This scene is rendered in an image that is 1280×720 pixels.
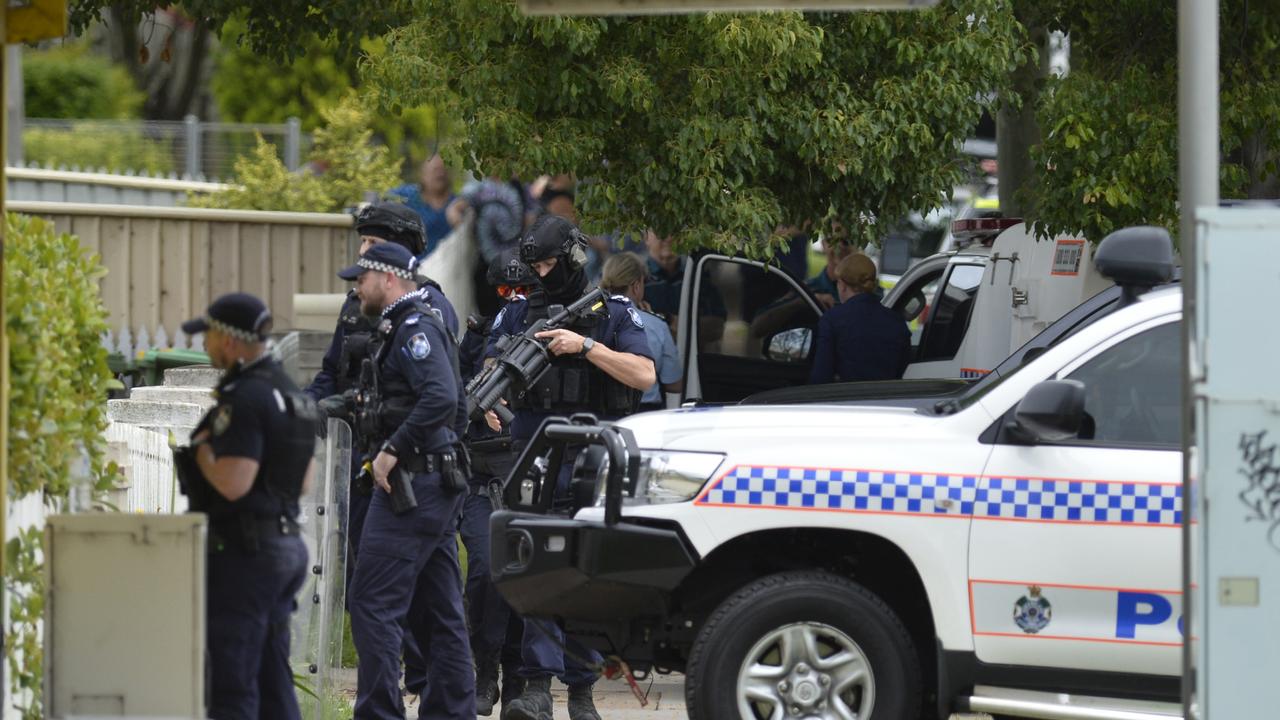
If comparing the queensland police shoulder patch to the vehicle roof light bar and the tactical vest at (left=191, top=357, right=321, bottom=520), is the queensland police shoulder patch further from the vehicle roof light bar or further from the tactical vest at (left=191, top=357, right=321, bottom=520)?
the vehicle roof light bar

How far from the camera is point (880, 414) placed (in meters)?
6.71

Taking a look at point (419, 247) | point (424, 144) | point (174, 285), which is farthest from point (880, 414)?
point (424, 144)

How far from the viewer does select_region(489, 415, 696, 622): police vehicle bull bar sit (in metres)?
6.48

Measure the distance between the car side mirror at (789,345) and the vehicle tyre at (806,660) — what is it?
17.8 ft

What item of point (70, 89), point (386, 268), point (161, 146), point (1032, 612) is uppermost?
point (70, 89)

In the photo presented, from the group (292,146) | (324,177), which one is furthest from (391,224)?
(292,146)

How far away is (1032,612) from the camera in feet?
21.0

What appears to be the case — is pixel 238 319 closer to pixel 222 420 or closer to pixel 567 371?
pixel 222 420

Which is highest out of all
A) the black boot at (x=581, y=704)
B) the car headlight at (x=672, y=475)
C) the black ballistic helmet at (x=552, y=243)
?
the black ballistic helmet at (x=552, y=243)

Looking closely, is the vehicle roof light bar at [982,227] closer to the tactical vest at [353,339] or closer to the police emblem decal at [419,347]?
the tactical vest at [353,339]

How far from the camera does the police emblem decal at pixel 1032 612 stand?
6.38 m

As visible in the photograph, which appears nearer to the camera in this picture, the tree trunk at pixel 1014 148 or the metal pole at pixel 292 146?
the tree trunk at pixel 1014 148

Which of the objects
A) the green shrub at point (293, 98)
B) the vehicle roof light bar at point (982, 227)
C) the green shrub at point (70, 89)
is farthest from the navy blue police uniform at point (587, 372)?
the green shrub at point (70, 89)

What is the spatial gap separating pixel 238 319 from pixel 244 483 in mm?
467
